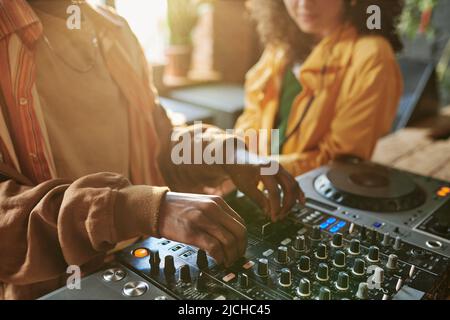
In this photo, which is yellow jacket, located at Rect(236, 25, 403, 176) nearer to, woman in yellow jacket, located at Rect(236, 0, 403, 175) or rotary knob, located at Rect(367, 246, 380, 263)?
woman in yellow jacket, located at Rect(236, 0, 403, 175)

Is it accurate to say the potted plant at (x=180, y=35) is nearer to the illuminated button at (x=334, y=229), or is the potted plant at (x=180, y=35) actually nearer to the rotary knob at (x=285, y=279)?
the illuminated button at (x=334, y=229)

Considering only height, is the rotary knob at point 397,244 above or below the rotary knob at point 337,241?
below

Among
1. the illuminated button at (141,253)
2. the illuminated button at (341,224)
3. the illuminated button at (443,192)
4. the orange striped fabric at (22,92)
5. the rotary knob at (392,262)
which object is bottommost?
the illuminated button at (443,192)

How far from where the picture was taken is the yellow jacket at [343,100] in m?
1.56

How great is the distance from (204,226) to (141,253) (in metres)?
0.17

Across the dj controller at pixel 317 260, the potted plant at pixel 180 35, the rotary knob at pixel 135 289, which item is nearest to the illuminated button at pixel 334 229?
the dj controller at pixel 317 260

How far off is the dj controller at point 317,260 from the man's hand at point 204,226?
5 cm

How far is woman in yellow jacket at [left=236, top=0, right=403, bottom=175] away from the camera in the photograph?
157 centimetres

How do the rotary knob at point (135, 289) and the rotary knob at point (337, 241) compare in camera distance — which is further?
the rotary knob at point (337, 241)

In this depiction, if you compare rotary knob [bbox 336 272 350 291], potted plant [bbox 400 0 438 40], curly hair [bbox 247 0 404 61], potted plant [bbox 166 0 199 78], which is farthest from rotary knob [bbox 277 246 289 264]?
potted plant [bbox 166 0 199 78]

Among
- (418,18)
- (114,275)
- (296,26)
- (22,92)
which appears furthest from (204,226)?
(418,18)

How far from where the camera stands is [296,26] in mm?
2057

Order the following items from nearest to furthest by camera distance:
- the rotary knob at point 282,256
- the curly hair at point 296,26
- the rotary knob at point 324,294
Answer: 1. the rotary knob at point 324,294
2. the rotary knob at point 282,256
3. the curly hair at point 296,26
